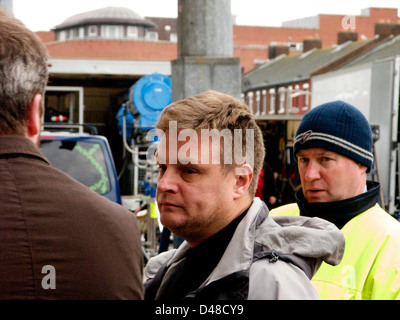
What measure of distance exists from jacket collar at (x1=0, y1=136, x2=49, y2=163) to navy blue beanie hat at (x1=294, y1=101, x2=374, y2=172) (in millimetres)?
1559

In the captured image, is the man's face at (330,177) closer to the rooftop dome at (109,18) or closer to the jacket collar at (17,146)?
the jacket collar at (17,146)

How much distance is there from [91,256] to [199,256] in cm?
56

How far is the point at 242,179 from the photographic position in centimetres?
232

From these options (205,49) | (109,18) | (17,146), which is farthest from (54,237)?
(109,18)

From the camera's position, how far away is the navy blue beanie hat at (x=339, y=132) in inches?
120

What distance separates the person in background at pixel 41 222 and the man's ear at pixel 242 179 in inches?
20.6

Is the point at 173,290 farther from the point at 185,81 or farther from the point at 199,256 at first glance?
the point at 185,81

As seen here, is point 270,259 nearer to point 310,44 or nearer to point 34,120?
point 34,120

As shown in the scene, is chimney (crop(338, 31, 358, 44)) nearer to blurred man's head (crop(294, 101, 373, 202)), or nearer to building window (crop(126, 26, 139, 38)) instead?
building window (crop(126, 26, 139, 38))

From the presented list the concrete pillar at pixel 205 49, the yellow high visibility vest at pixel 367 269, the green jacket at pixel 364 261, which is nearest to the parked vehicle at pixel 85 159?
the concrete pillar at pixel 205 49

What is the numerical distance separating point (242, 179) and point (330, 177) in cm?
84

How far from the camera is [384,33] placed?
49.8m

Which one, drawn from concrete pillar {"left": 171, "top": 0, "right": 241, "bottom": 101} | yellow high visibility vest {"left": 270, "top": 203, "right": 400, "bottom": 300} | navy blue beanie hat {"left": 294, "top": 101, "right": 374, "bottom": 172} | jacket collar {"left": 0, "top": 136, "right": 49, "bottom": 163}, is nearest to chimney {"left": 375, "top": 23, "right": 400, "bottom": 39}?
concrete pillar {"left": 171, "top": 0, "right": 241, "bottom": 101}

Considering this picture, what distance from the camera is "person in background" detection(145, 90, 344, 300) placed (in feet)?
6.89
